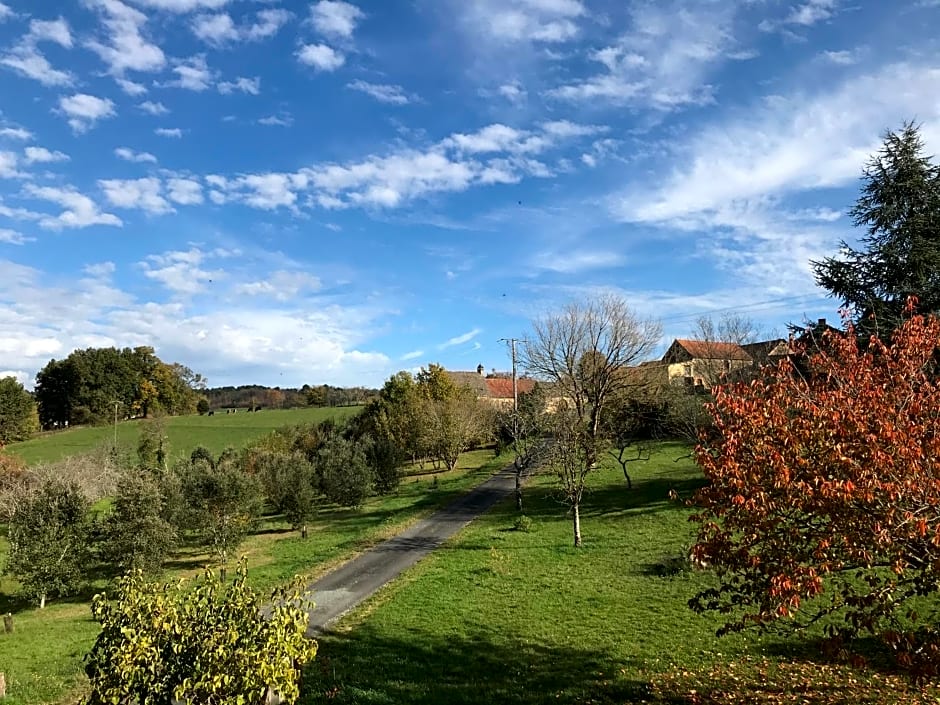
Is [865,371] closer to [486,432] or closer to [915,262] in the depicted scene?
[915,262]

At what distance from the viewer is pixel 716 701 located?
31.5ft

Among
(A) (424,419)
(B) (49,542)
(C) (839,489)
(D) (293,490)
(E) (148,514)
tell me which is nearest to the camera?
(C) (839,489)

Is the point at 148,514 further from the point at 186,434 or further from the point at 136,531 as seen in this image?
the point at 186,434

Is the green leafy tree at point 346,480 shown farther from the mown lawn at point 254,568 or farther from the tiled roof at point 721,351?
the tiled roof at point 721,351

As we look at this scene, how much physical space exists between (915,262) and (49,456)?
243 feet

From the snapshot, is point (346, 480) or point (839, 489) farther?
point (346, 480)

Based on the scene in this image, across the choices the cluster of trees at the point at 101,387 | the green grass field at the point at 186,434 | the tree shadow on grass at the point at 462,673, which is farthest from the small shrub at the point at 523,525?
the cluster of trees at the point at 101,387

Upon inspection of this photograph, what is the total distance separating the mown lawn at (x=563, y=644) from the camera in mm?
10297

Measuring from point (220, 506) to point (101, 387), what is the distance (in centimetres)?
6861

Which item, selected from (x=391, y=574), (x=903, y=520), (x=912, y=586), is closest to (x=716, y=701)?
(x=912, y=586)

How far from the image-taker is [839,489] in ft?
19.6

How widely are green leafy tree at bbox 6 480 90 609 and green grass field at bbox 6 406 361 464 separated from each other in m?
38.3

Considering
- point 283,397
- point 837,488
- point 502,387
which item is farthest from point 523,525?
point 283,397

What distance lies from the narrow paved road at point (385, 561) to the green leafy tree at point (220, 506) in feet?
20.0
